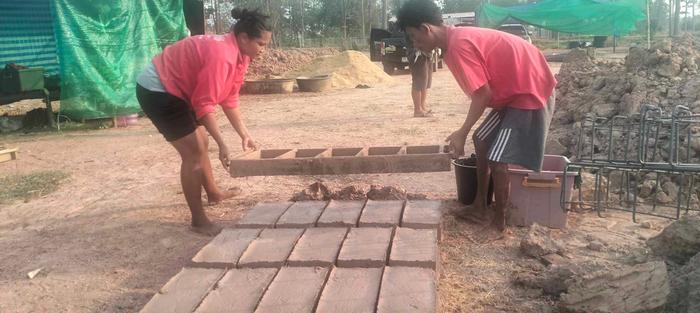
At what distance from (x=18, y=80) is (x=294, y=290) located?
905cm

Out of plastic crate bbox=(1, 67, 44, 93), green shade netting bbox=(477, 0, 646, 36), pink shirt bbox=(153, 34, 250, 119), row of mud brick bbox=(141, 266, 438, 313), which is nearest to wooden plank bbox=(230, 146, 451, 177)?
pink shirt bbox=(153, 34, 250, 119)

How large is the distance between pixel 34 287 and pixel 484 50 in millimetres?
3224

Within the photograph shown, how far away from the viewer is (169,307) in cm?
261

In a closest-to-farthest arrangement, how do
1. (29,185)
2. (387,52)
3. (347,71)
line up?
(29,185), (347,71), (387,52)

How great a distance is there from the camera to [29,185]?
625cm

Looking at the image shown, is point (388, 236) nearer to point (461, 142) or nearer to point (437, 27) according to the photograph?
point (461, 142)

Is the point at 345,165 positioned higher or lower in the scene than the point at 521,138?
lower

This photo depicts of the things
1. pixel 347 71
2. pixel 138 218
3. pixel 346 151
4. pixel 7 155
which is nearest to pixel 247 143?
pixel 346 151

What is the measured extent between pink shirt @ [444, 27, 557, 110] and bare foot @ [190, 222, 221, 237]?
2.12 metres

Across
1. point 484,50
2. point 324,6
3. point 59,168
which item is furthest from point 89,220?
point 324,6

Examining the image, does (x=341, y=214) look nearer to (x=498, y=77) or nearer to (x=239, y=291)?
(x=239, y=291)

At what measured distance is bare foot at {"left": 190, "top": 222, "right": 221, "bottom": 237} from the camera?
4.38 meters

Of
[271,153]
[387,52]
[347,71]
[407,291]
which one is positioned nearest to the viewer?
[407,291]

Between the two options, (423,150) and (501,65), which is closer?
(501,65)
